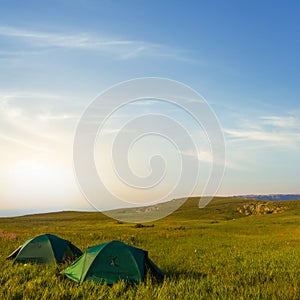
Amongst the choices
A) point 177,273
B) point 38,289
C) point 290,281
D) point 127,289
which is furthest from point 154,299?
point 290,281

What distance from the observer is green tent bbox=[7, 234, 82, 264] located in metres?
14.0

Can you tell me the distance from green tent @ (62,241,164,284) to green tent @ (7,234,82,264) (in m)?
3.01

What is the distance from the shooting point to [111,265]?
10.8 m

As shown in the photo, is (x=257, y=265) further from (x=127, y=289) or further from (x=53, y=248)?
(x=53, y=248)

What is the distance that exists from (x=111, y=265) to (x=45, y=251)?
15.2ft

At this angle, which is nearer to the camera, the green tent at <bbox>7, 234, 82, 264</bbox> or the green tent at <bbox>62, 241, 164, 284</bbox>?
the green tent at <bbox>62, 241, 164, 284</bbox>

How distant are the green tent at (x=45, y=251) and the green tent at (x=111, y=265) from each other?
119 inches

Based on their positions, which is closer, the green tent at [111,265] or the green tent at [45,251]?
the green tent at [111,265]

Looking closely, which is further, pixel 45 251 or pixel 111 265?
pixel 45 251

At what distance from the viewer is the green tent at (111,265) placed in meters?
10.6

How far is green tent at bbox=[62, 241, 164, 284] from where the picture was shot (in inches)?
416

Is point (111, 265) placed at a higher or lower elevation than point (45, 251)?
lower

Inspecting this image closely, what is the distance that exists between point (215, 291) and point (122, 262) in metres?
3.10

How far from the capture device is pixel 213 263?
15883mm
